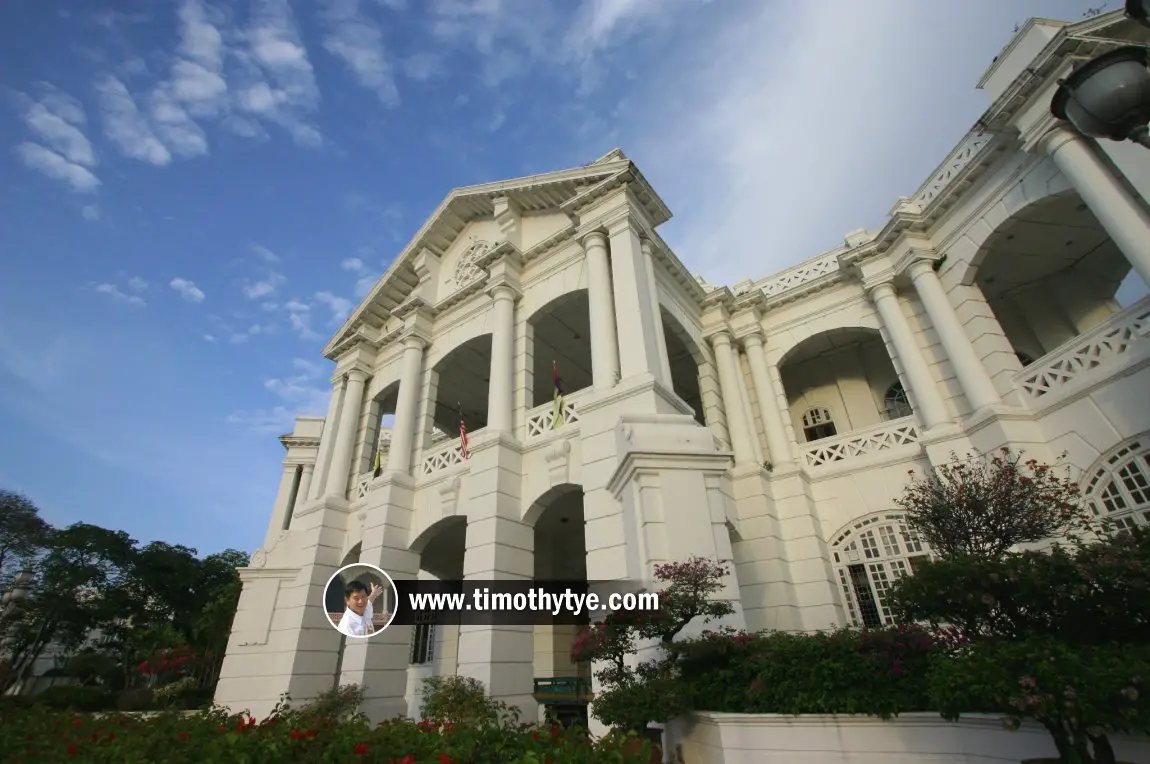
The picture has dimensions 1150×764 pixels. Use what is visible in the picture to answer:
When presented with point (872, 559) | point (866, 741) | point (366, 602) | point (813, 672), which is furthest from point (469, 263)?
point (866, 741)

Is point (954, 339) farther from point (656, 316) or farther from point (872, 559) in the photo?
point (656, 316)

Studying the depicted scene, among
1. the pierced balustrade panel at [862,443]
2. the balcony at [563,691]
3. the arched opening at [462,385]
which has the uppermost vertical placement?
the arched opening at [462,385]

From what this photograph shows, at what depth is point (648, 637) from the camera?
7027 millimetres

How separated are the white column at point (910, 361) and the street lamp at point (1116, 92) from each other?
10.3 metres

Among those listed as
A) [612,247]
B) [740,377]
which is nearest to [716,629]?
[612,247]

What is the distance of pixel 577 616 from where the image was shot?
1077 centimetres

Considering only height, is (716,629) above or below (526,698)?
above

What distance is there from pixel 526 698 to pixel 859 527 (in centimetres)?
928

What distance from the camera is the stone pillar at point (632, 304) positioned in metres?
11.8

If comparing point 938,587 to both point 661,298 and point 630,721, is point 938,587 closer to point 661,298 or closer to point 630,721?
point 630,721

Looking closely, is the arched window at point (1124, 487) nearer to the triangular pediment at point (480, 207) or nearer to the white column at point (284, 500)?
the triangular pediment at point (480, 207)

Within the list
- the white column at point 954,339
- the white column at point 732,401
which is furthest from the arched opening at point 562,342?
the white column at point 954,339

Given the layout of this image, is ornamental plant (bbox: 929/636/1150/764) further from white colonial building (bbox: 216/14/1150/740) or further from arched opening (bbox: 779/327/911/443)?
arched opening (bbox: 779/327/911/443)

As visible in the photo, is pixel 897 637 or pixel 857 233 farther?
pixel 857 233
